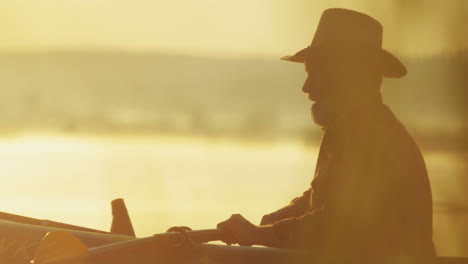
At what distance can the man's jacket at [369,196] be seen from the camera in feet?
31.7

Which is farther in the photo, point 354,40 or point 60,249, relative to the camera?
point 354,40

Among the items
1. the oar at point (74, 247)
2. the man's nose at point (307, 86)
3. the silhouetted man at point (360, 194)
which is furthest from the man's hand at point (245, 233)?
the man's nose at point (307, 86)

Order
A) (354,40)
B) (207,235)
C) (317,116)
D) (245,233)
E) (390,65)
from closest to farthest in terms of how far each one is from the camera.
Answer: (207,235), (245,233), (317,116), (390,65), (354,40)

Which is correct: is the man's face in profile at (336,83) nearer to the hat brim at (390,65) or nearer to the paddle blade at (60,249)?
the hat brim at (390,65)

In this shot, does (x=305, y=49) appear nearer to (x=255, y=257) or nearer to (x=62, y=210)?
(x=255, y=257)

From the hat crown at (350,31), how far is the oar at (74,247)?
221cm

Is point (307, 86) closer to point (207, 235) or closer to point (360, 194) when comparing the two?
point (360, 194)

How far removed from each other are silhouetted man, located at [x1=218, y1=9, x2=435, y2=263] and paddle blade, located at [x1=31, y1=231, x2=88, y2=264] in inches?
45.7

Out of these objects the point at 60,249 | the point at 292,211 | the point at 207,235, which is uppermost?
the point at 292,211

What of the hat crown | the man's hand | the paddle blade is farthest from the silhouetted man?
the paddle blade

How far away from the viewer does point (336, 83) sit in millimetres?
10688

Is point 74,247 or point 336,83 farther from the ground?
point 336,83

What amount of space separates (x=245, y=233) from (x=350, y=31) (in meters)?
1.85

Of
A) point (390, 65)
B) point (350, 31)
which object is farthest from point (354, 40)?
point (390, 65)
